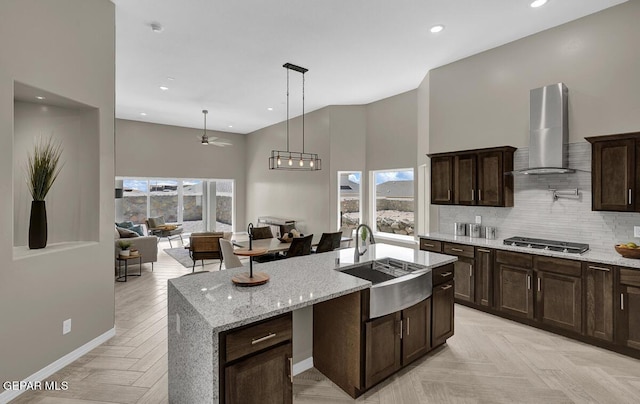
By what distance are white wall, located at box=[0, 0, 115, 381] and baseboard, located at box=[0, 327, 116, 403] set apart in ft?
0.14

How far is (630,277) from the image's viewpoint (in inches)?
110

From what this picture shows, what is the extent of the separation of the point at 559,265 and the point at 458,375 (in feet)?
5.55

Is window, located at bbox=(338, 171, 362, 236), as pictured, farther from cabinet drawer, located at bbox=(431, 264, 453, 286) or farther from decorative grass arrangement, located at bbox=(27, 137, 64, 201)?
decorative grass arrangement, located at bbox=(27, 137, 64, 201)

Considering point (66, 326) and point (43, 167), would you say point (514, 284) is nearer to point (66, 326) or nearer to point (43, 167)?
point (66, 326)

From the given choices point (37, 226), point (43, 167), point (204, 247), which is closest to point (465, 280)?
point (204, 247)

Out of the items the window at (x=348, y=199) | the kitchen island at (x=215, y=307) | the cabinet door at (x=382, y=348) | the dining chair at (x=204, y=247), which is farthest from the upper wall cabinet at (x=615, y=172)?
the dining chair at (x=204, y=247)

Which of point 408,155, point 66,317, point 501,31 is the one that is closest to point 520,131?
point 501,31

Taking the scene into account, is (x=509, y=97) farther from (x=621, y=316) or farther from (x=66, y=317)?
(x=66, y=317)

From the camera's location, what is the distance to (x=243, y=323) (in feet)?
5.11

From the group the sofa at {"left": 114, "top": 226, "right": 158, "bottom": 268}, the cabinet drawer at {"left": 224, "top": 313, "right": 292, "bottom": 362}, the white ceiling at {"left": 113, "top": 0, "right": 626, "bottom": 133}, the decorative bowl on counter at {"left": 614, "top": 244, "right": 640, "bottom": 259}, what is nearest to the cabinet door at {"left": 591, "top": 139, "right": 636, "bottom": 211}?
the decorative bowl on counter at {"left": 614, "top": 244, "right": 640, "bottom": 259}

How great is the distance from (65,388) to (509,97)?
558 centimetres

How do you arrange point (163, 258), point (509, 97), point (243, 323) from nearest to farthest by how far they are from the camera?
1. point (243, 323)
2. point (509, 97)
3. point (163, 258)

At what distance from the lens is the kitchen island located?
156 cm

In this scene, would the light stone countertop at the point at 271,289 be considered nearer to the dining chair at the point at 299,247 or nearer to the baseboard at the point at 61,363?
the baseboard at the point at 61,363
